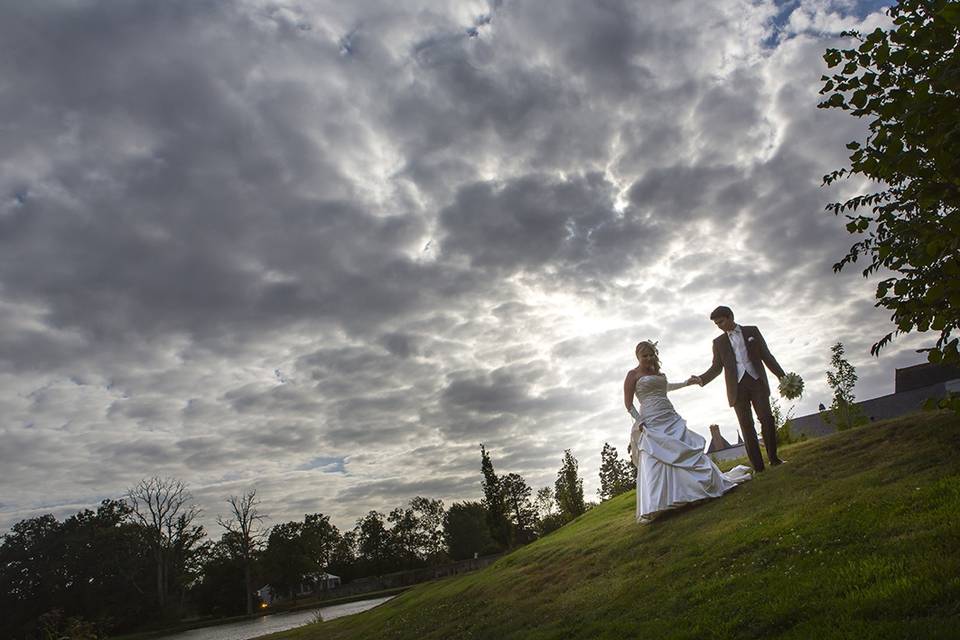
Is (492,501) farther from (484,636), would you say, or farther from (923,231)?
(923,231)

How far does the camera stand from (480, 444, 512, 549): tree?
56062 mm

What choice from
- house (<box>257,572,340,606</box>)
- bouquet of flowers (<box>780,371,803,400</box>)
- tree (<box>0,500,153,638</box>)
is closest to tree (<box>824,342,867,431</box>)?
bouquet of flowers (<box>780,371,803,400</box>)

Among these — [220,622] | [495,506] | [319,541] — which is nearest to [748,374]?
[495,506]

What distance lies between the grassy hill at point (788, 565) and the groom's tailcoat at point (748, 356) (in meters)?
1.77

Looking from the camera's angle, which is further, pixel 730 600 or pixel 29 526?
pixel 29 526

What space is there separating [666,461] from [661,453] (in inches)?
7.7

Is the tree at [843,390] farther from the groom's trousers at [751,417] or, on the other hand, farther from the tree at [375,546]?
the tree at [375,546]

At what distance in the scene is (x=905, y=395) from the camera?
37.8 meters

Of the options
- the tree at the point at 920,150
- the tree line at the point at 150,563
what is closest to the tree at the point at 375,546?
the tree line at the point at 150,563

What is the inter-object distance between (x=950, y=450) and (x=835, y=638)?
5.14 meters

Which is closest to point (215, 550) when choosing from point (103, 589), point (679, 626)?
point (103, 589)

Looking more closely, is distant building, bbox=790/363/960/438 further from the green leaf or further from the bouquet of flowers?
the green leaf

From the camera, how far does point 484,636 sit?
9.62 metres

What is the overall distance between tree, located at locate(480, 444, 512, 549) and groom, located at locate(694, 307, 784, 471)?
45.4 m
